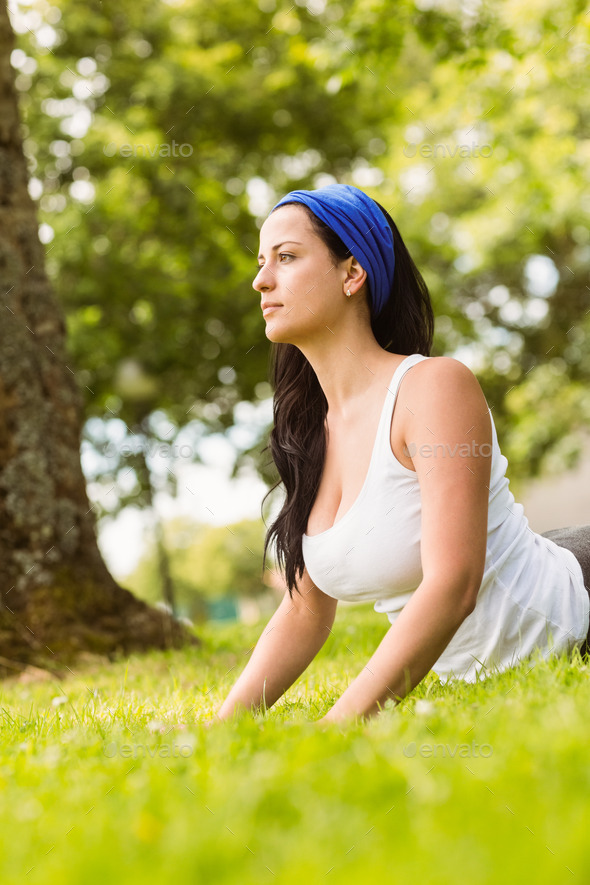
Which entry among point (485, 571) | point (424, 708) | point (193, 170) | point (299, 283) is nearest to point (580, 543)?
point (485, 571)

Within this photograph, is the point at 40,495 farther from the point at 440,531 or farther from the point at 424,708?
the point at 424,708

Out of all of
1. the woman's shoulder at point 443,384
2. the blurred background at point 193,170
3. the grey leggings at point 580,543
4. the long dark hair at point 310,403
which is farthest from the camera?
the blurred background at point 193,170

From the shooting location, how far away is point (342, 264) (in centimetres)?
293

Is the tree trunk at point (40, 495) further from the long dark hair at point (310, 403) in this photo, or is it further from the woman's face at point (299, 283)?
the woman's face at point (299, 283)

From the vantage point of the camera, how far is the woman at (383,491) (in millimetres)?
2357

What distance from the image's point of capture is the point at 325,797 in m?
1.46

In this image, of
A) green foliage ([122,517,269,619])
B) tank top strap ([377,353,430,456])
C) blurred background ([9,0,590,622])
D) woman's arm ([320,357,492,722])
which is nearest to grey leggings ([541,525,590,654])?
woman's arm ([320,357,492,722])

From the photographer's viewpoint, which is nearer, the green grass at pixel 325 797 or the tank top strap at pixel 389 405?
the green grass at pixel 325 797

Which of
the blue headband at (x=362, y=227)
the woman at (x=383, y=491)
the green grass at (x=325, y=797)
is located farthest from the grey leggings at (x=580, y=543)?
the blue headband at (x=362, y=227)

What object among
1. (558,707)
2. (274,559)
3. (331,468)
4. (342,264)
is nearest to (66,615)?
(274,559)

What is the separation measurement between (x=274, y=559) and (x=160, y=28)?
11.7 metres

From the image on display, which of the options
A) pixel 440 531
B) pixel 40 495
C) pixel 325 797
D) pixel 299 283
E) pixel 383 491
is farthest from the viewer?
pixel 40 495

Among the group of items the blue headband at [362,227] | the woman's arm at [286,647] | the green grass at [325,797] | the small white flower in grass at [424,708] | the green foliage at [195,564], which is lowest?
the green foliage at [195,564]

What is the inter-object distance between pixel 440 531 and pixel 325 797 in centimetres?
105
